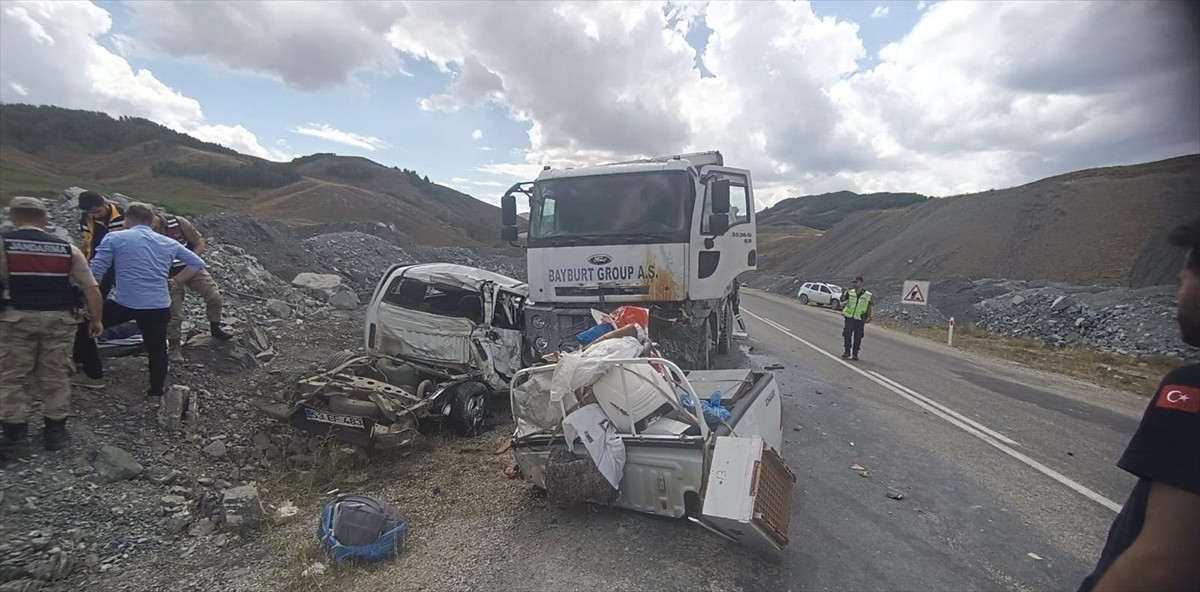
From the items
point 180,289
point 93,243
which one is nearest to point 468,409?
point 180,289

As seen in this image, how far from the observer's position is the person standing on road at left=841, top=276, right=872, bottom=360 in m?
11.9

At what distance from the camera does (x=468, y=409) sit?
6359 mm

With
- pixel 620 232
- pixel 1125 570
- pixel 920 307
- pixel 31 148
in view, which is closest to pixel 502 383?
pixel 620 232

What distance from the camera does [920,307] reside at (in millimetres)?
25172

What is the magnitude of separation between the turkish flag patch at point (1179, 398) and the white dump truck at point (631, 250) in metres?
5.30

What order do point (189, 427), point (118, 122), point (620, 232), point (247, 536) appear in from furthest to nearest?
point (118, 122)
point (620, 232)
point (189, 427)
point (247, 536)

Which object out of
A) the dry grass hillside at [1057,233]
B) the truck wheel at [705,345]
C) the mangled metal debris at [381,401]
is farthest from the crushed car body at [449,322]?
the dry grass hillside at [1057,233]

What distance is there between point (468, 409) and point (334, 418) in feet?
4.52

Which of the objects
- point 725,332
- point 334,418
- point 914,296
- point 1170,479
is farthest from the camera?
point 914,296

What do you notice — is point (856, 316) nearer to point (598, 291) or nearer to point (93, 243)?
point (598, 291)

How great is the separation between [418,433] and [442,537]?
6.72 ft

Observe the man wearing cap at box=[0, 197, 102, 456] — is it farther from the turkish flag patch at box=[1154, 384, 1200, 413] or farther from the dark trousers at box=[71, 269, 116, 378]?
the turkish flag patch at box=[1154, 384, 1200, 413]

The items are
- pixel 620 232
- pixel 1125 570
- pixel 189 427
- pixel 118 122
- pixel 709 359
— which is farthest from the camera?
pixel 118 122

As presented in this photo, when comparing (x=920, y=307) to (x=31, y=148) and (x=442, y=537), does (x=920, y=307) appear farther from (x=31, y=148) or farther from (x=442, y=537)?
(x=31, y=148)
